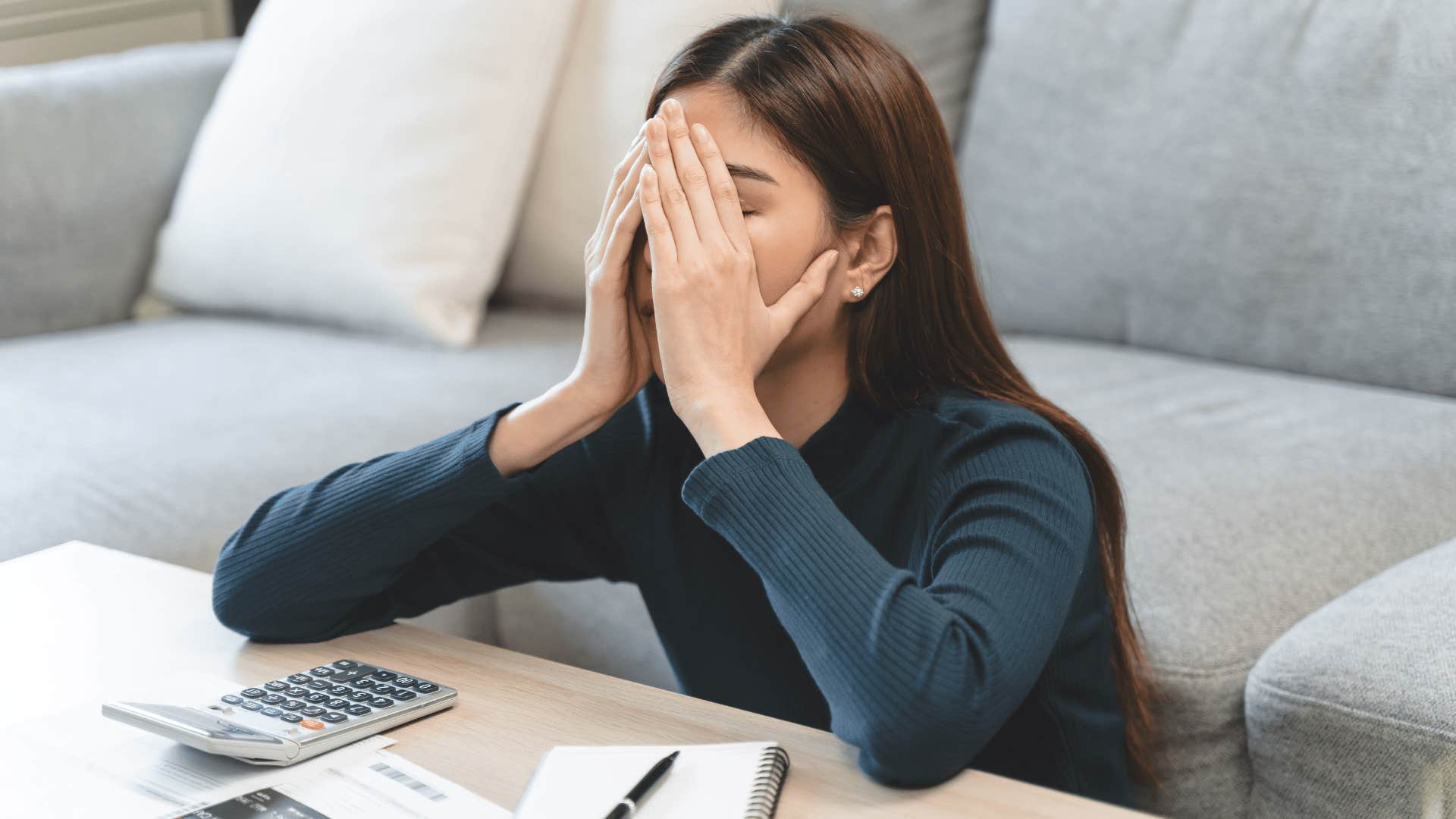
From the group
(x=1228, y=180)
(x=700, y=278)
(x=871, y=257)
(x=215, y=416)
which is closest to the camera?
(x=700, y=278)

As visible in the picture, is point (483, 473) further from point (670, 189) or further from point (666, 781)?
point (666, 781)

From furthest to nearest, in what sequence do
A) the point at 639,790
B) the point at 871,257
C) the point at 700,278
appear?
the point at 871,257 → the point at 700,278 → the point at 639,790

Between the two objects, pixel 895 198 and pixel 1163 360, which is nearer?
pixel 895 198

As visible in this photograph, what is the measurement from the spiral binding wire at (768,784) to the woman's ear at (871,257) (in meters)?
0.41

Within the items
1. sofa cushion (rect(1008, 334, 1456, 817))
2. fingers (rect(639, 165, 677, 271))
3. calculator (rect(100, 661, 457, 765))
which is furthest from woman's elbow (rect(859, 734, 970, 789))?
sofa cushion (rect(1008, 334, 1456, 817))

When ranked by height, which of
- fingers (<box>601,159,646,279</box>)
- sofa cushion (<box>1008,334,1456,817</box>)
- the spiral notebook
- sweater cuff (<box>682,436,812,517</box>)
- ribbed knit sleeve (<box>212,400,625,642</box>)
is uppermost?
fingers (<box>601,159,646,279</box>)

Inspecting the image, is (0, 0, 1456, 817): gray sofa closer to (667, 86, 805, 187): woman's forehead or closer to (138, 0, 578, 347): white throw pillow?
(138, 0, 578, 347): white throw pillow

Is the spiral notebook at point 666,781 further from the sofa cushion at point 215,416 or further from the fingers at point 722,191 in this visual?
the sofa cushion at point 215,416

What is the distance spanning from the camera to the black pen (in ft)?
2.07

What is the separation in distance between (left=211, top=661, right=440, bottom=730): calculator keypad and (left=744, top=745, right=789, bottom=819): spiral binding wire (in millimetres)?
222

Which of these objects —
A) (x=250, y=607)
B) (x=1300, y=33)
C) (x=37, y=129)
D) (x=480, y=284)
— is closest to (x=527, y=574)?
(x=250, y=607)

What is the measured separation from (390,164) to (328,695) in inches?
49.8

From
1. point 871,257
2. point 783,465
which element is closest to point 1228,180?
point 871,257

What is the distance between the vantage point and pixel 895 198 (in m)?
0.98
